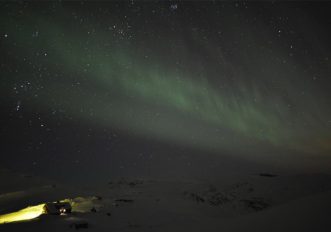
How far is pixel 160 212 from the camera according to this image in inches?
1323

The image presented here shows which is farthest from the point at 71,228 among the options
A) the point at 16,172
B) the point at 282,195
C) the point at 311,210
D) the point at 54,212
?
the point at 16,172

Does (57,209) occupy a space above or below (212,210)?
above

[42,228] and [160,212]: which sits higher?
[42,228]

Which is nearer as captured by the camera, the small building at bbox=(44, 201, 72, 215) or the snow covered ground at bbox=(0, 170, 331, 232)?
the snow covered ground at bbox=(0, 170, 331, 232)

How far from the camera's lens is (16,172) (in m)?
99.8

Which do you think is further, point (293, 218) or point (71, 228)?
point (71, 228)

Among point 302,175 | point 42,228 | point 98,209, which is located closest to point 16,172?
point 98,209

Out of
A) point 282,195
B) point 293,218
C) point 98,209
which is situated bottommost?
point 282,195

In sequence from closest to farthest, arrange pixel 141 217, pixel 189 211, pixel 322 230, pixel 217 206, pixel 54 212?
pixel 322 230 < pixel 54 212 < pixel 141 217 < pixel 189 211 < pixel 217 206

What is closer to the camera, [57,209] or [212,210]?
[57,209]

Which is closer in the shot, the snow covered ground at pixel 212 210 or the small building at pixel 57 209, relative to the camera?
the snow covered ground at pixel 212 210

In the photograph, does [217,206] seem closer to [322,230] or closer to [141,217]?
[141,217]

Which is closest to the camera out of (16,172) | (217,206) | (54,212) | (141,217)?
(54,212)

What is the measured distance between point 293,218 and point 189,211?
104ft
